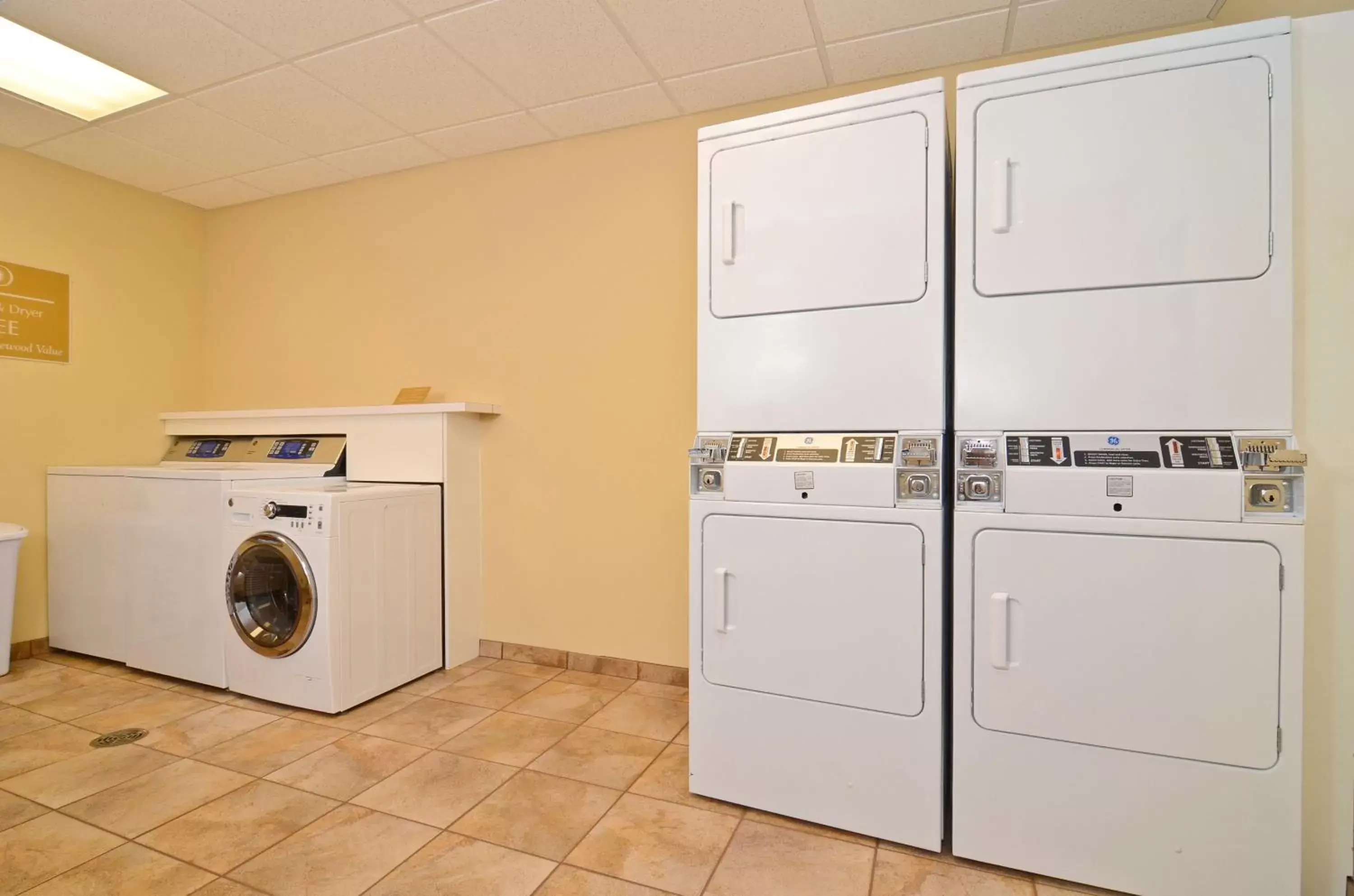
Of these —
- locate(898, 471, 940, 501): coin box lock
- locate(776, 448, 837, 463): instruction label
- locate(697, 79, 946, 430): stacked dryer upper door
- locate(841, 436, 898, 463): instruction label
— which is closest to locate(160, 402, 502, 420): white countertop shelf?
locate(697, 79, 946, 430): stacked dryer upper door

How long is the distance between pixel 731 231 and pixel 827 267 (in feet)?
1.05

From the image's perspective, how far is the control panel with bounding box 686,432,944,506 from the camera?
1.70 meters

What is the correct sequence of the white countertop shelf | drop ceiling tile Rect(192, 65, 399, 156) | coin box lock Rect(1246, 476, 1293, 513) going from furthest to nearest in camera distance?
the white countertop shelf
drop ceiling tile Rect(192, 65, 399, 156)
coin box lock Rect(1246, 476, 1293, 513)

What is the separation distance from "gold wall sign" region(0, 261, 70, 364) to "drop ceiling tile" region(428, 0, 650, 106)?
276 centimetres

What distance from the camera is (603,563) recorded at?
307cm

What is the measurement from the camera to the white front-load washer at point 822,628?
1690 mm

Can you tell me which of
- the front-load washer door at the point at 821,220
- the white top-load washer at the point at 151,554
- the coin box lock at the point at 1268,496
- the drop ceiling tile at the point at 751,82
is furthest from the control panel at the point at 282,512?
the coin box lock at the point at 1268,496

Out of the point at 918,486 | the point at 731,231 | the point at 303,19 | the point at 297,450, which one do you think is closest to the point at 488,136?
the point at 303,19

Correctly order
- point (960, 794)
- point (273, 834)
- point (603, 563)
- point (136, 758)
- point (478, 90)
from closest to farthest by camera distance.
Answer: point (960, 794) < point (273, 834) < point (136, 758) < point (478, 90) < point (603, 563)

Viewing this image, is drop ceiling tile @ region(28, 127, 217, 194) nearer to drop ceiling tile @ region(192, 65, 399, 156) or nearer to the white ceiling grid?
the white ceiling grid

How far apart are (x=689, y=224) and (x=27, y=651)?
4014 mm

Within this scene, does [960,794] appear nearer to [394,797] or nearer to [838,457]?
[838,457]

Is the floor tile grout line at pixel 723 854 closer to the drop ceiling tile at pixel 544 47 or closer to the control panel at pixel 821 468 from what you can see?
the control panel at pixel 821 468

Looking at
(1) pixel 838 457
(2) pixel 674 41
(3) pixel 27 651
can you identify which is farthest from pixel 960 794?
(3) pixel 27 651
